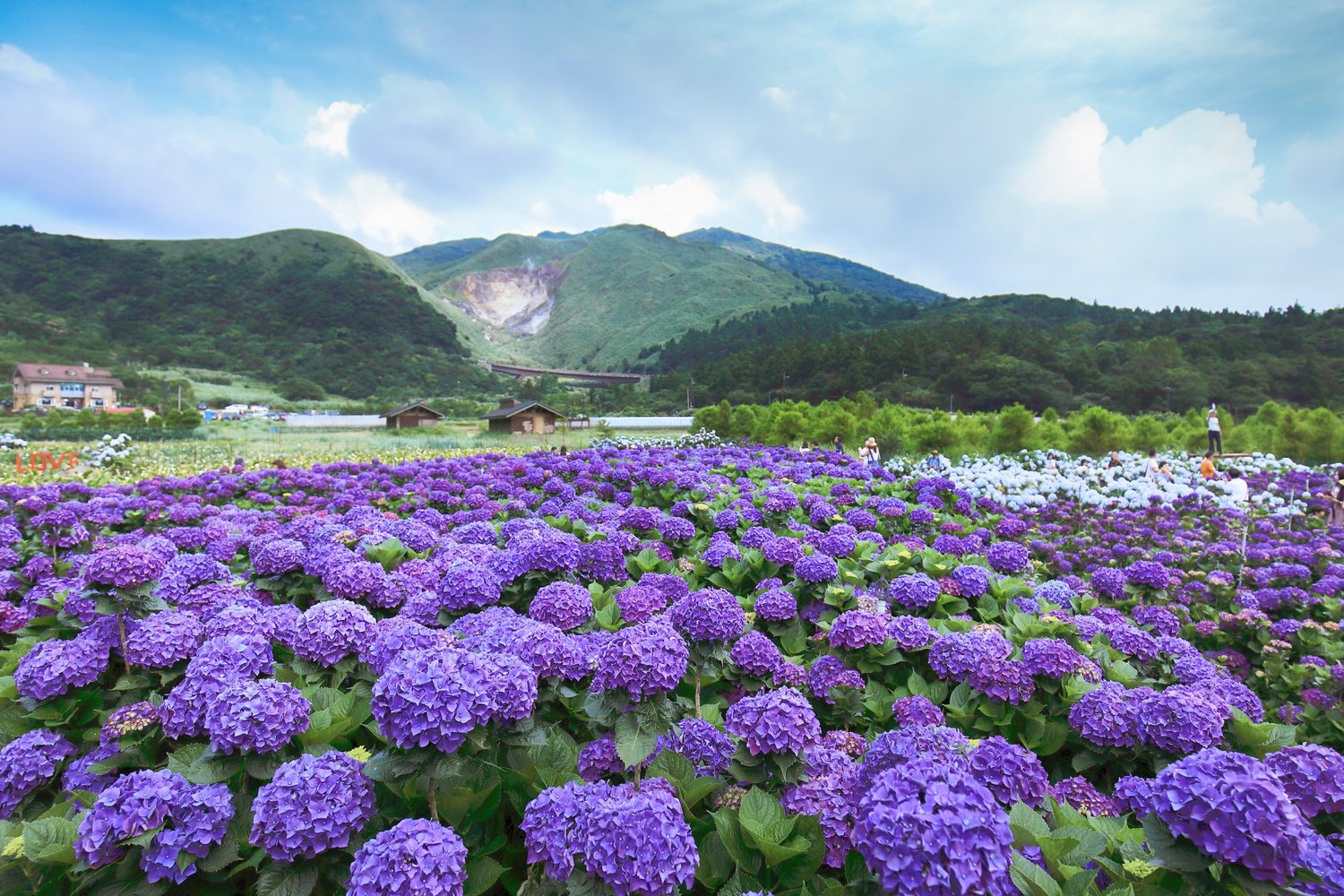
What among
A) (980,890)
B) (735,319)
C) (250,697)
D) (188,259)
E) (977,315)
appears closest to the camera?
(980,890)

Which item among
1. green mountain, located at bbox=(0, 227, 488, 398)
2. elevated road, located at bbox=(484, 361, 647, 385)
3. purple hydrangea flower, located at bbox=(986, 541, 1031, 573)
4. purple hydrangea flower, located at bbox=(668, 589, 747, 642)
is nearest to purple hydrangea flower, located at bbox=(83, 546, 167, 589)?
purple hydrangea flower, located at bbox=(668, 589, 747, 642)

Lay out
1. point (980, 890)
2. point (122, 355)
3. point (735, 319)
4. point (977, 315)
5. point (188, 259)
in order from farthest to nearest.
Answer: point (188, 259)
point (735, 319)
point (122, 355)
point (977, 315)
point (980, 890)

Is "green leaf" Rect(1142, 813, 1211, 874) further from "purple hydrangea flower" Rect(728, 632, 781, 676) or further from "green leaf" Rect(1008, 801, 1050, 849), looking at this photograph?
"purple hydrangea flower" Rect(728, 632, 781, 676)

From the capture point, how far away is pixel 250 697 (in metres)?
2.03

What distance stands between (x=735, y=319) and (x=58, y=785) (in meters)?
134

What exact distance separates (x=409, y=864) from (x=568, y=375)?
139187 millimetres

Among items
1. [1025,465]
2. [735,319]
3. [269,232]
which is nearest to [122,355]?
[269,232]

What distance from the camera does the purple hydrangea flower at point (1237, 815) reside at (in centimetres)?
148

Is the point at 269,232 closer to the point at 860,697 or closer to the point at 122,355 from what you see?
the point at 122,355

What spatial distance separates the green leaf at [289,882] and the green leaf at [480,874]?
1.36 feet

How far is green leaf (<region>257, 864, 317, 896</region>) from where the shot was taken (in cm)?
178

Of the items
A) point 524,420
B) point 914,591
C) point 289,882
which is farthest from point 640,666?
point 524,420

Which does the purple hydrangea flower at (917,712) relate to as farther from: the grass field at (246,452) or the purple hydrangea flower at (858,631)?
the grass field at (246,452)

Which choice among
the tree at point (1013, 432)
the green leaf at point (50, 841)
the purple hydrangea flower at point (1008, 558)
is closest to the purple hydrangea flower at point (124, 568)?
the green leaf at point (50, 841)
